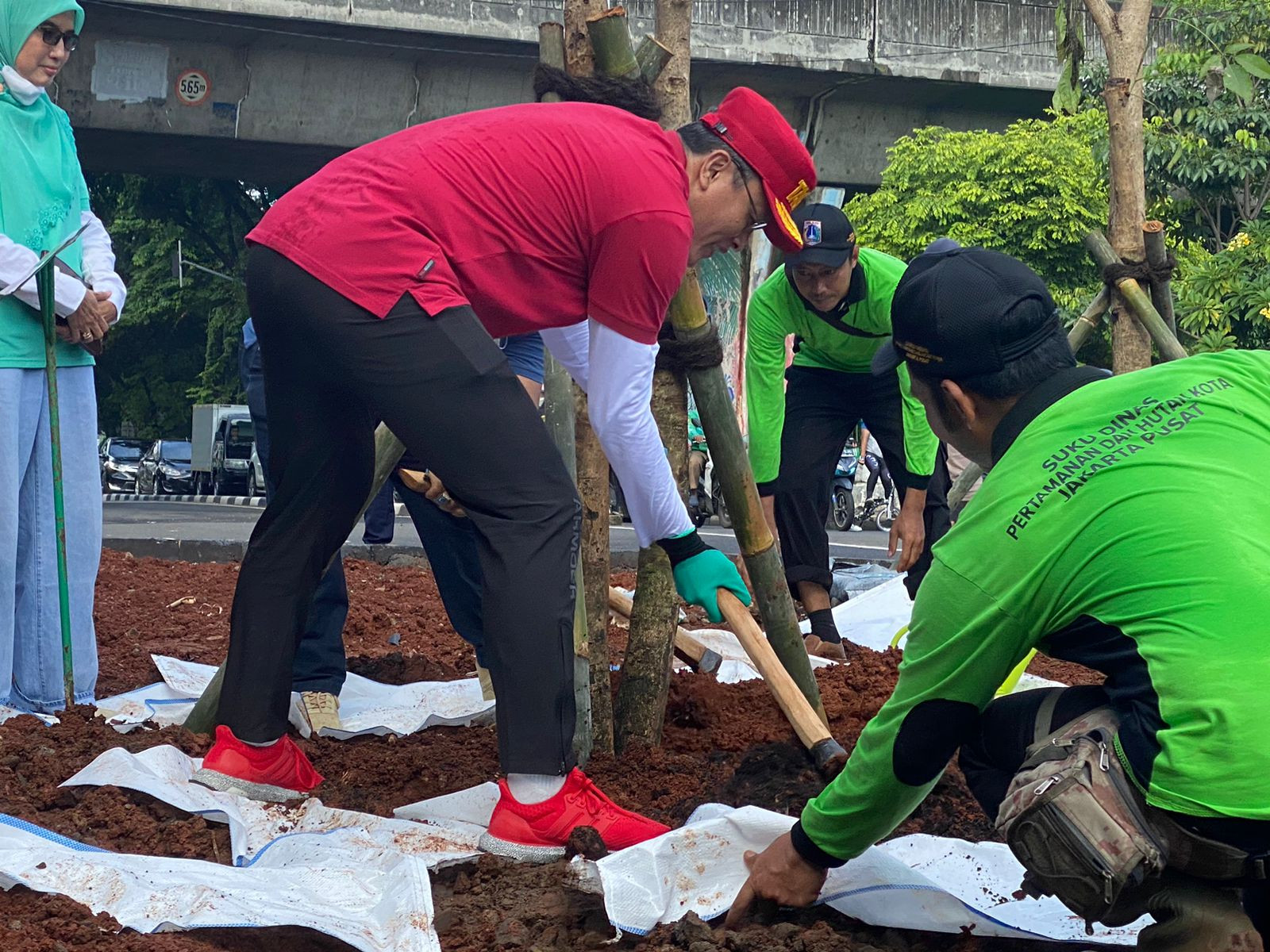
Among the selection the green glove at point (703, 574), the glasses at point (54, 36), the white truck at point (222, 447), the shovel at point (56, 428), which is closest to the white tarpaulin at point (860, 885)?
the green glove at point (703, 574)

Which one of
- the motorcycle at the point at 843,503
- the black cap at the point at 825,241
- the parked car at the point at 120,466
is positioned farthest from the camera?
the parked car at the point at 120,466

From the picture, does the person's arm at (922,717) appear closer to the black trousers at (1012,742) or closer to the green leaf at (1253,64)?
the black trousers at (1012,742)

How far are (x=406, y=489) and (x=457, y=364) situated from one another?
1.77 meters

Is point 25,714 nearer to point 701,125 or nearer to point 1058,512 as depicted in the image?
point 701,125

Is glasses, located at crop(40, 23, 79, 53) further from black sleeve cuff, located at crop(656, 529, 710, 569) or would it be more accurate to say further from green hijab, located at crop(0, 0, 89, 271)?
black sleeve cuff, located at crop(656, 529, 710, 569)

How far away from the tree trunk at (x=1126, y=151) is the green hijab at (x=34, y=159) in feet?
12.0

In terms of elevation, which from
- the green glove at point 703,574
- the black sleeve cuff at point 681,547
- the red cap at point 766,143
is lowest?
the green glove at point 703,574

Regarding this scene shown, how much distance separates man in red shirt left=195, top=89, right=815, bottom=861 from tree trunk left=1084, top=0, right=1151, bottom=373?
9.62 ft

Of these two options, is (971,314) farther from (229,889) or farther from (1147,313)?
(1147,313)

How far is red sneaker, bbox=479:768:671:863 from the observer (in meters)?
2.64

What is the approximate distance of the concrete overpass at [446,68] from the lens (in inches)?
768

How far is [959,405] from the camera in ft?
7.22

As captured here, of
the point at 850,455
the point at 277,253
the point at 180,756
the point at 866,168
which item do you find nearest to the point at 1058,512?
the point at 277,253

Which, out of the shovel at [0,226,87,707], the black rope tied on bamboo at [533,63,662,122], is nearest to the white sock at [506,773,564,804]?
the black rope tied on bamboo at [533,63,662,122]
